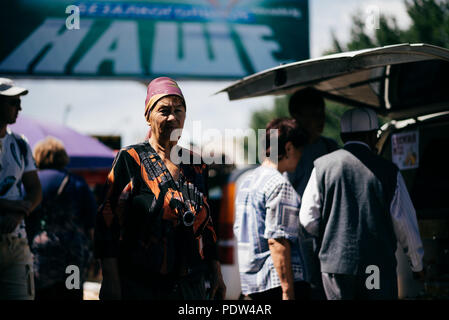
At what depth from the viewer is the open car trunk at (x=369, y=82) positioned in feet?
13.6

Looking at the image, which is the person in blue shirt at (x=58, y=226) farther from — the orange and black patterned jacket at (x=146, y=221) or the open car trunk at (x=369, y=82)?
the orange and black patterned jacket at (x=146, y=221)

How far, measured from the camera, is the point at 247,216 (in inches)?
161

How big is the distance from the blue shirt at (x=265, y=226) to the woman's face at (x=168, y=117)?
1.23 m

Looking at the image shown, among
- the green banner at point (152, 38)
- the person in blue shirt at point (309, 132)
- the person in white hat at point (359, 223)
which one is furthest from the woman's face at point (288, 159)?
the green banner at point (152, 38)

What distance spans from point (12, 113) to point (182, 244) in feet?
6.28

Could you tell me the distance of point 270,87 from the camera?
497 cm

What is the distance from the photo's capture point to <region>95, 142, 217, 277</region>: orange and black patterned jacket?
105 inches

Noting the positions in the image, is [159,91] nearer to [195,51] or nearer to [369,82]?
[369,82]

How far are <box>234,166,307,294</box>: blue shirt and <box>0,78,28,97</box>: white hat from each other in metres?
1.75

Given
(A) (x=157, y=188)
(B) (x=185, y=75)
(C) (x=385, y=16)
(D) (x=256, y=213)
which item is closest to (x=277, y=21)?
(B) (x=185, y=75)

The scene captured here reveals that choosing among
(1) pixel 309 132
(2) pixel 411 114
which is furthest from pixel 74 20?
(2) pixel 411 114

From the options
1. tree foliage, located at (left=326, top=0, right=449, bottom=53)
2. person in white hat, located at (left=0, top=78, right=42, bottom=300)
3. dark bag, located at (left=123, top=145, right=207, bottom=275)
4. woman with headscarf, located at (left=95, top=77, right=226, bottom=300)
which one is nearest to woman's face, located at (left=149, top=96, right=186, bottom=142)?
woman with headscarf, located at (left=95, top=77, right=226, bottom=300)

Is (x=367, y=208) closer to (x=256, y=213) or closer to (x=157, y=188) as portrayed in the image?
(x=256, y=213)

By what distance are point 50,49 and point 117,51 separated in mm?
1366
